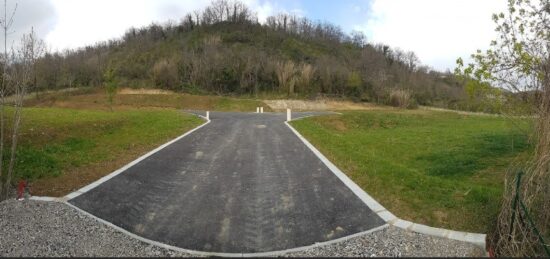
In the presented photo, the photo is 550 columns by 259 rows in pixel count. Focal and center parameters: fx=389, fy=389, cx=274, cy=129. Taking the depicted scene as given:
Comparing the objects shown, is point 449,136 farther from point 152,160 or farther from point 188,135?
point 152,160

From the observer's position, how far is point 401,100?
2395 inches

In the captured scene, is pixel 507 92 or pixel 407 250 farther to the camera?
pixel 507 92

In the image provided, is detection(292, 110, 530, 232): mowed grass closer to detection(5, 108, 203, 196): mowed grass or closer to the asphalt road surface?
the asphalt road surface

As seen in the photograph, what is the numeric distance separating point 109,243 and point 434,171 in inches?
411

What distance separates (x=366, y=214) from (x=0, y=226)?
6362 mm

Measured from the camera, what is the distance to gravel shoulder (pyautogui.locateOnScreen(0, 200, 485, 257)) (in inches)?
225

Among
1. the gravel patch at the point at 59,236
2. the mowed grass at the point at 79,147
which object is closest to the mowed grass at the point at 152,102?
the mowed grass at the point at 79,147

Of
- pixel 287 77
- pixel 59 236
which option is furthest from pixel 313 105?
pixel 59 236

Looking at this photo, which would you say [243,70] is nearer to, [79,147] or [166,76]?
[166,76]

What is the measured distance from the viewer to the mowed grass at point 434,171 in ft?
24.0

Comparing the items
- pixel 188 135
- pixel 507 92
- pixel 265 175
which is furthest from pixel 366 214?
A: pixel 188 135

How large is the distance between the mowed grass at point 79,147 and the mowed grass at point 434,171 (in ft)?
21.1

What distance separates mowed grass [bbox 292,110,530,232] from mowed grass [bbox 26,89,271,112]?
98.0 feet

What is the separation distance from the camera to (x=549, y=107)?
26.5ft
